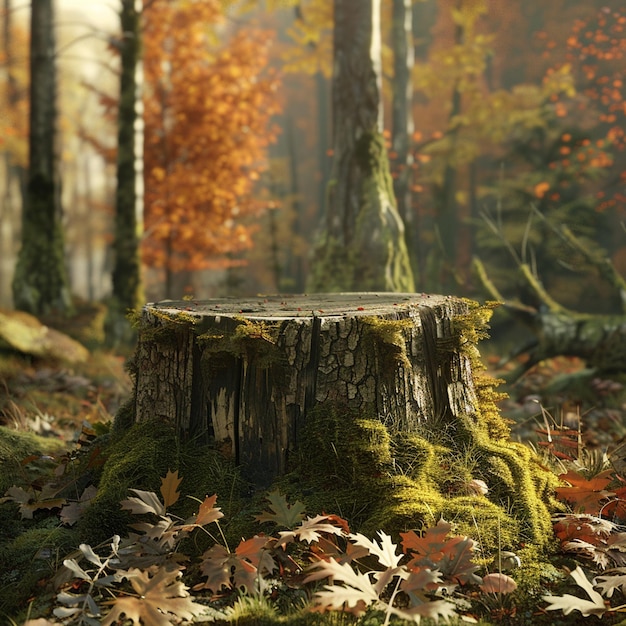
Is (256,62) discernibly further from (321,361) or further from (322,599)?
(322,599)

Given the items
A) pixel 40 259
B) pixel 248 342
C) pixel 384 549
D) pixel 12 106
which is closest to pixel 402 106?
pixel 40 259

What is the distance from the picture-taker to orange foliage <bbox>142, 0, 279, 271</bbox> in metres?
14.1

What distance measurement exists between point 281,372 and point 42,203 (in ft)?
28.4

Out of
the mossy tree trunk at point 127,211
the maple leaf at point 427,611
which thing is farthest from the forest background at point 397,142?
the maple leaf at point 427,611

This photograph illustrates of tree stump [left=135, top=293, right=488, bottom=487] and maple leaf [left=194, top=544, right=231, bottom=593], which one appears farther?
tree stump [left=135, top=293, right=488, bottom=487]

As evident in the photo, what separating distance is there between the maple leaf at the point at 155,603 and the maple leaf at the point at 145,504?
0.28 meters

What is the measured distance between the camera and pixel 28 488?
128 inches

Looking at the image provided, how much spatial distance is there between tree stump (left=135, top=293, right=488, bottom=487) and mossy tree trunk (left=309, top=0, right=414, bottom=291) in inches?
222

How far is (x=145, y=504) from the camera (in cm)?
251

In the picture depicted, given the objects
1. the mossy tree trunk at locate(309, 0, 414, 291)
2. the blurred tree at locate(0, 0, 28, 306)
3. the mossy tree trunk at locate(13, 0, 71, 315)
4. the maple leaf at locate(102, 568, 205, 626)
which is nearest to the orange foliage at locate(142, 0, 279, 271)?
the mossy tree trunk at locate(13, 0, 71, 315)

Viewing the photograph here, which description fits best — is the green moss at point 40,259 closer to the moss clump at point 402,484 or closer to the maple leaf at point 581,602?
the moss clump at point 402,484

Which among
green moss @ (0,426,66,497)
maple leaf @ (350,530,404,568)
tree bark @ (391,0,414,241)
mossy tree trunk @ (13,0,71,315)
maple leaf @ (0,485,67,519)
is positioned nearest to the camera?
maple leaf @ (350,530,404,568)

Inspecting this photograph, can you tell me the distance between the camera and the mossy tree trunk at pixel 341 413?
9.05 feet

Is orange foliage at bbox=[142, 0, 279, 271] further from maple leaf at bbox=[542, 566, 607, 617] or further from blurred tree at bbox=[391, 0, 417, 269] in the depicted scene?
maple leaf at bbox=[542, 566, 607, 617]
